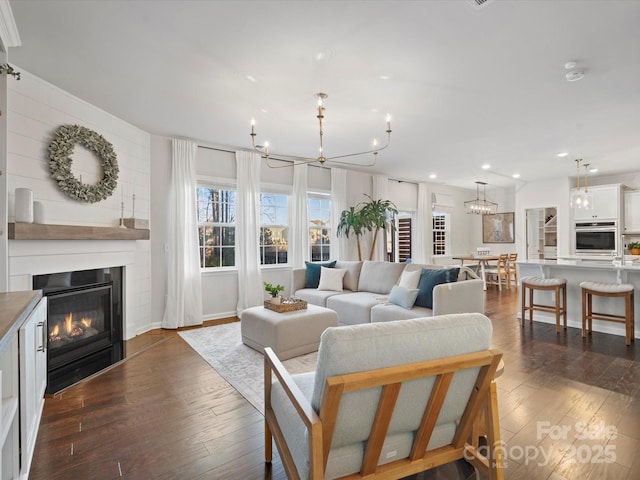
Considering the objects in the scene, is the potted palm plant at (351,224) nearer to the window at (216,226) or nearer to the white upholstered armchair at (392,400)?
the window at (216,226)

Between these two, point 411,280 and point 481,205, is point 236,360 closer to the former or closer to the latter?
point 411,280

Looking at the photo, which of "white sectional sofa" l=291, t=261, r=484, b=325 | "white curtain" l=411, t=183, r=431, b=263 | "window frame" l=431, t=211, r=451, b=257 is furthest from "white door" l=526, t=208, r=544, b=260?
"white sectional sofa" l=291, t=261, r=484, b=325

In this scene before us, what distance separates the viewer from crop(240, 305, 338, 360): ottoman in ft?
11.2

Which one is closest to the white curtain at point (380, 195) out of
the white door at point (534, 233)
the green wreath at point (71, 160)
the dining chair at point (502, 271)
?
the dining chair at point (502, 271)

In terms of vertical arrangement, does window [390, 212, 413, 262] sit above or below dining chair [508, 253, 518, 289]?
above

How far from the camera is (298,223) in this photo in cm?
603

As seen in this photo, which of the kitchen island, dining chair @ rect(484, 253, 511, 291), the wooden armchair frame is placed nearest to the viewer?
the wooden armchair frame

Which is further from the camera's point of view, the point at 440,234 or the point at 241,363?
the point at 440,234

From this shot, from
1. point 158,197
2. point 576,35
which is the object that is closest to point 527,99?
point 576,35

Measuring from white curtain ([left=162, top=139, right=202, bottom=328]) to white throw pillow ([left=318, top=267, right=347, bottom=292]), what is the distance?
1.79m

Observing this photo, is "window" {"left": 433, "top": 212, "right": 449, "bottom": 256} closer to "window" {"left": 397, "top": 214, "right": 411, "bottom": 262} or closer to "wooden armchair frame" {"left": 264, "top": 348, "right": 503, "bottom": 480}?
"window" {"left": 397, "top": 214, "right": 411, "bottom": 262}

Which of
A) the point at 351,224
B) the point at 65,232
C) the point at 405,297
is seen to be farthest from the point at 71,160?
the point at 351,224

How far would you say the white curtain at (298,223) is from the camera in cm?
602

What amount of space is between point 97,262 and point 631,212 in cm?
943
